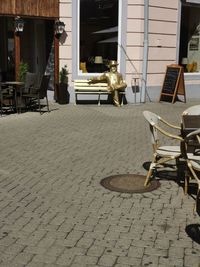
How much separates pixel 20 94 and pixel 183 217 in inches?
292

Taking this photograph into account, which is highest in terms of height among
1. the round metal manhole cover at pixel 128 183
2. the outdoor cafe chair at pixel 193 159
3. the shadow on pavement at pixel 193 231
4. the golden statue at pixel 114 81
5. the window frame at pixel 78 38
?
the window frame at pixel 78 38

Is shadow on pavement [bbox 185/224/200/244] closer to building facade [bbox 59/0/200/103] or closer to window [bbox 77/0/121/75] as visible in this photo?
building facade [bbox 59/0/200/103]

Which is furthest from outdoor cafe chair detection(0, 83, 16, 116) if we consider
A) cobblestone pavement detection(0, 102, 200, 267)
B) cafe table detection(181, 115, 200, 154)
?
cafe table detection(181, 115, 200, 154)

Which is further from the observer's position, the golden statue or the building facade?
the building facade

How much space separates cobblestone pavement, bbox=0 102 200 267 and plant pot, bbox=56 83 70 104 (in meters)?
3.98

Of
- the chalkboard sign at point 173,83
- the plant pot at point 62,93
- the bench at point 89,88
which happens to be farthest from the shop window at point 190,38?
the plant pot at point 62,93

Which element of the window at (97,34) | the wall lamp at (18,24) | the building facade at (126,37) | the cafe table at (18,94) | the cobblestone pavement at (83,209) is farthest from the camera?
the window at (97,34)

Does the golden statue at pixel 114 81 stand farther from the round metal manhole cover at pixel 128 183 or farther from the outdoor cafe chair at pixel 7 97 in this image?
the round metal manhole cover at pixel 128 183

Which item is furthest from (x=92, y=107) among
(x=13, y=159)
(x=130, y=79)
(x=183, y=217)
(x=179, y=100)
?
(x=183, y=217)

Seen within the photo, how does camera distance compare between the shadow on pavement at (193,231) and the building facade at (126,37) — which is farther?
the building facade at (126,37)

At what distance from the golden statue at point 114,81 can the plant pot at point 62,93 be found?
2.93 ft

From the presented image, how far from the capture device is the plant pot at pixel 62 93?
12766mm

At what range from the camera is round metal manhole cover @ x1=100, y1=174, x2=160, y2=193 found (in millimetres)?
5621

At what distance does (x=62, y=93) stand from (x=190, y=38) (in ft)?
17.7
